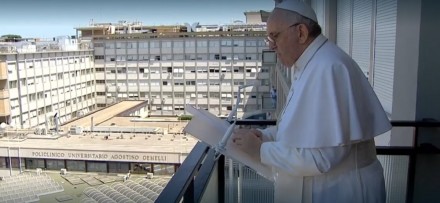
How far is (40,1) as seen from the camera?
0.96 meters

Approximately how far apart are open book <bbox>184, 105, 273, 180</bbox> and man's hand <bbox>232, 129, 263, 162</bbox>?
38mm

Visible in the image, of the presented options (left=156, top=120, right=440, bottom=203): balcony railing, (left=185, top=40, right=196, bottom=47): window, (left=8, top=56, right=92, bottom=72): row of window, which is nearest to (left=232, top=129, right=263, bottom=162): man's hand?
(left=156, top=120, right=440, bottom=203): balcony railing

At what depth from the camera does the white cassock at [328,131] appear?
0.85 m

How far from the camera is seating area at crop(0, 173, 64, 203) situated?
12305 millimetres

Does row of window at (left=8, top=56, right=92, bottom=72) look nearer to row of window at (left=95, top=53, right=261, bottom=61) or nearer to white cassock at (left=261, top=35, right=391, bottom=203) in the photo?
row of window at (left=95, top=53, right=261, bottom=61)

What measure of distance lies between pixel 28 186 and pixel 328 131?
45.9 feet

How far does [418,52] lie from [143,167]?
13.6 metres

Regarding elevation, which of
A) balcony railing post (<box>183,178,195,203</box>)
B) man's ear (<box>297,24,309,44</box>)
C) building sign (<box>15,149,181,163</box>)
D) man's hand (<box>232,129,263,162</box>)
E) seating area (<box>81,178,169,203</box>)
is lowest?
seating area (<box>81,178,169,203</box>)

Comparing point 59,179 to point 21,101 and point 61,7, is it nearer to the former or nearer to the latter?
point 21,101

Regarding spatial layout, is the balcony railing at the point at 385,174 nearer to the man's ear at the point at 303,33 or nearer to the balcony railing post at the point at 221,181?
the balcony railing post at the point at 221,181

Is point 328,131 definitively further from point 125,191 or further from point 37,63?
point 37,63

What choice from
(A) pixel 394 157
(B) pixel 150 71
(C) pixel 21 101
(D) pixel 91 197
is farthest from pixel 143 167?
(A) pixel 394 157

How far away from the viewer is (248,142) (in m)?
0.99

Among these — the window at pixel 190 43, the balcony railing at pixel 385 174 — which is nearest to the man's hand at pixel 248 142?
the balcony railing at pixel 385 174
